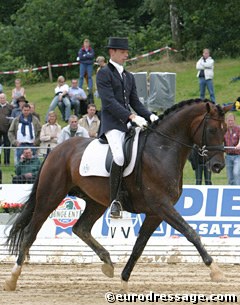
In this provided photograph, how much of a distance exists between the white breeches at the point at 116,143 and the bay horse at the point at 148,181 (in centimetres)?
23

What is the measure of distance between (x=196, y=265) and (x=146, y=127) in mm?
3528

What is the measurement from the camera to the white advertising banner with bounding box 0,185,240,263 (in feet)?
45.7

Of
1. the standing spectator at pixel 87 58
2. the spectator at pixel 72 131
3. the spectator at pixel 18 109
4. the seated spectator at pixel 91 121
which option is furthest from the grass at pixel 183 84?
the spectator at pixel 72 131

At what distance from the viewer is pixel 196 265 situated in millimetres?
13633

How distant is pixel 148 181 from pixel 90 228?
1357 mm

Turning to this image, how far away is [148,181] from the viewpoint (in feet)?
35.1

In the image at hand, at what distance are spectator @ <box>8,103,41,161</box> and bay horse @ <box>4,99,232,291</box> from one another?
21.3 feet

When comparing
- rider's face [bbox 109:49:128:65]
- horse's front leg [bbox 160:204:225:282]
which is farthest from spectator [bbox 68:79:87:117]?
horse's front leg [bbox 160:204:225:282]

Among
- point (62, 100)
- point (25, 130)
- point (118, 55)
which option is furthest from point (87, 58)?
point (118, 55)

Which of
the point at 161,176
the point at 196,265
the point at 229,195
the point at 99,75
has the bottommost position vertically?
the point at 196,265

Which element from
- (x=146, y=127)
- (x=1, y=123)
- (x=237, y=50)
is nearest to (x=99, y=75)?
(x=146, y=127)

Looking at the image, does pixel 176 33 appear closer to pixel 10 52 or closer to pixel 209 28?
pixel 209 28

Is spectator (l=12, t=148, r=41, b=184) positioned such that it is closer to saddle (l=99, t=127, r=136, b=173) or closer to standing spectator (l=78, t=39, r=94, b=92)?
saddle (l=99, t=127, r=136, b=173)

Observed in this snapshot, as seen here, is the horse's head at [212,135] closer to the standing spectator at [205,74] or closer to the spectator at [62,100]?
the spectator at [62,100]
